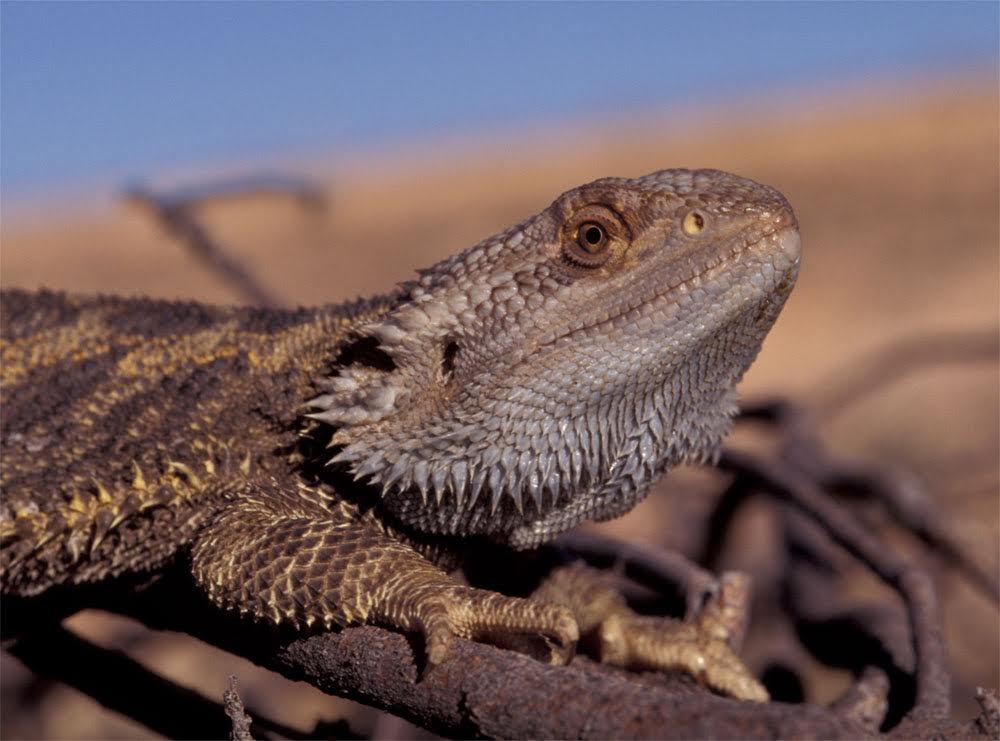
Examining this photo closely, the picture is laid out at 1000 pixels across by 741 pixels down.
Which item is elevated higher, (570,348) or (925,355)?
(925,355)

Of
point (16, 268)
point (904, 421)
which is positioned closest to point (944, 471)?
point (904, 421)

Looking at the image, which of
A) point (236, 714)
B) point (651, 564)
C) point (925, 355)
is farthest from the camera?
point (925, 355)

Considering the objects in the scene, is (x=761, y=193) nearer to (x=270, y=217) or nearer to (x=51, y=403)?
(x=51, y=403)

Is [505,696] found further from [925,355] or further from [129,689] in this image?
[925,355]

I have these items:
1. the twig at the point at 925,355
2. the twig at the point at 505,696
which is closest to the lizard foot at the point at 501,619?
the twig at the point at 505,696

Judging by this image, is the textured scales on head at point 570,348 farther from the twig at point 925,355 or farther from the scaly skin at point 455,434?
the twig at point 925,355

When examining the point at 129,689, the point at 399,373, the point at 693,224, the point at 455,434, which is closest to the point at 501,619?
the point at 455,434
